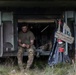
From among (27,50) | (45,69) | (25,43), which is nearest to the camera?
(45,69)

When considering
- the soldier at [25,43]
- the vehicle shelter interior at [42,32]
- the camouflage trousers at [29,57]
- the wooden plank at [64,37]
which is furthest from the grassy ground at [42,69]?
the vehicle shelter interior at [42,32]

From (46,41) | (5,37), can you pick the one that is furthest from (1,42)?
(46,41)

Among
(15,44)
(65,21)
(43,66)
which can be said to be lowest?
(43,66)

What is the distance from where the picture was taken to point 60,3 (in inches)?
343

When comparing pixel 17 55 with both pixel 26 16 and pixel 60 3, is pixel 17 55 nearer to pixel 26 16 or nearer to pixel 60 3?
pixel 26 16

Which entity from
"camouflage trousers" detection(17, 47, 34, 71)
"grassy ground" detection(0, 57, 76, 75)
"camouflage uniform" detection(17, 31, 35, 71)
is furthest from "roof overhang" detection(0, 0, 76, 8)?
"grassy ground" detection(0, 57, 76, 75)

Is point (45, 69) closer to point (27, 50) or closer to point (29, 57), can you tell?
point (29, 57)

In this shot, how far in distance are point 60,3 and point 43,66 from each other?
176 cm

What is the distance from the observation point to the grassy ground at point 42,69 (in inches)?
309

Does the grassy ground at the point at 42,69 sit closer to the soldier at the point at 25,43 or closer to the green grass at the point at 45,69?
the green grass at the point at 45,69

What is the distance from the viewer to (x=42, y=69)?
8875 mm

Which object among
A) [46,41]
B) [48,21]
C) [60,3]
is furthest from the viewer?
[46,41]

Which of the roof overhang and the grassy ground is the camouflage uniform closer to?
the grassy ground

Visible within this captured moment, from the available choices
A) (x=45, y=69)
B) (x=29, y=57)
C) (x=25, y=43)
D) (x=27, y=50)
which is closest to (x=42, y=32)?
(x=25, y=43)
